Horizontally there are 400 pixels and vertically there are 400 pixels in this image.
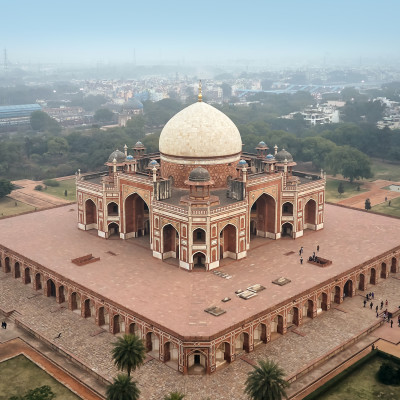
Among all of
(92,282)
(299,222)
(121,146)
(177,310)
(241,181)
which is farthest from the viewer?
(121,146)

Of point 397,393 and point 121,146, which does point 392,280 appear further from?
point 121,146

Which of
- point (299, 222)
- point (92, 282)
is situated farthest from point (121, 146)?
point (92, 282)

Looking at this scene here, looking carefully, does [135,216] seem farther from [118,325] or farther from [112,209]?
[118,325]

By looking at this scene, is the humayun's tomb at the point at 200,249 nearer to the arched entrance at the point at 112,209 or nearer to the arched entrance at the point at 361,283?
the arched entrance at the point at 361,283

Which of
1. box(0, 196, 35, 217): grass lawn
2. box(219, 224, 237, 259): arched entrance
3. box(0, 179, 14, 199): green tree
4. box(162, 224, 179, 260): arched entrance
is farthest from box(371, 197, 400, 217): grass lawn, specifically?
box(0, 179, 14, 199): green tree

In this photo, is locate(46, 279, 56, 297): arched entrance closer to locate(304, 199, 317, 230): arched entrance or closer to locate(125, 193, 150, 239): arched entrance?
locate(125, 193, 150, 239): arched entrance

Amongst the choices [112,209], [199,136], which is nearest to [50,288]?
[112,209]

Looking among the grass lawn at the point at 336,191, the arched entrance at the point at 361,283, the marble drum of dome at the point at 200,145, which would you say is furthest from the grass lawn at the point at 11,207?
the arched entrance at the point at 361,283
